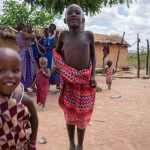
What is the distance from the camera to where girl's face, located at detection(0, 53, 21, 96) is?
1000 mm

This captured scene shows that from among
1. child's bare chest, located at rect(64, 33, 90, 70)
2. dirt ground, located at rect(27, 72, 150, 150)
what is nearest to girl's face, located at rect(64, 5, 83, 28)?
child's bare chest, located at rect(64, 33, 90, 70)

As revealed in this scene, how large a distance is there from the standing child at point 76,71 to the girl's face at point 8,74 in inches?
38.7

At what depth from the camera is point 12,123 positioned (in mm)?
1037

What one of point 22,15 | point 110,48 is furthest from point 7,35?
point 22,15

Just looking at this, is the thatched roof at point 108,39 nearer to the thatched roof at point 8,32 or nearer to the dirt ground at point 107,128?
the thatched roof at point 8,32

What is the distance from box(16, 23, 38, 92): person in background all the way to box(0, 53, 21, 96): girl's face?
399cm

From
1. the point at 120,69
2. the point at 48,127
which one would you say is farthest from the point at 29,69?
the point at 120,69

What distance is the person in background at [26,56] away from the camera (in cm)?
488

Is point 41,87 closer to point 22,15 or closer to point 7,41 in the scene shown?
point 7,41

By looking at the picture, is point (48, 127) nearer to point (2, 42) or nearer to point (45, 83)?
point (45, 83)

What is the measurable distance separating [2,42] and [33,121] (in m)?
8.60

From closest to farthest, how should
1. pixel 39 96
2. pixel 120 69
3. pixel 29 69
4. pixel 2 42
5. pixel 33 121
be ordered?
pixel 33 121, pixel 39 96, pixel 29 69, pixel 2 42, pixel 120 69

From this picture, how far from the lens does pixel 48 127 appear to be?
9.97 feet

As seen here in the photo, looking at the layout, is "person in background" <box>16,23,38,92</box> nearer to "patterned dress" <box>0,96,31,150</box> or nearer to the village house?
"patterned dress" <box>0,96,31,150</box>
